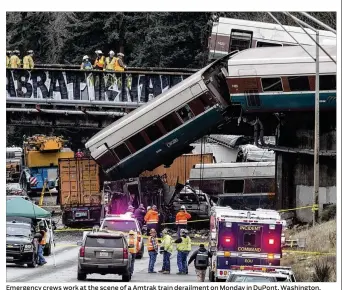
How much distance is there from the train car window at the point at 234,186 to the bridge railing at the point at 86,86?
4.89 meters

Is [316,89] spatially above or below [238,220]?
above

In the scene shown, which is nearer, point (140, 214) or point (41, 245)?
point (41, 245)

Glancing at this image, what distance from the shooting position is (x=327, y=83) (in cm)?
4425

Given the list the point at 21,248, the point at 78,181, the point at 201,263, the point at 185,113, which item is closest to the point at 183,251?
the point at 201,263

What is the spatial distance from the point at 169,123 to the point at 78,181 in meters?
7.01

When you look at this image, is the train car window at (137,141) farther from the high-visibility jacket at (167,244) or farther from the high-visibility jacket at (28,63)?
the high-visibility jacket at (167,244)

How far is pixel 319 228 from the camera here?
133ft

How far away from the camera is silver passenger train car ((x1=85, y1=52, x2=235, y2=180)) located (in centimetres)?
4616

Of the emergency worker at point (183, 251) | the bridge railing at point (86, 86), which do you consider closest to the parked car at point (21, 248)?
the emergency worker at point (183, 251)

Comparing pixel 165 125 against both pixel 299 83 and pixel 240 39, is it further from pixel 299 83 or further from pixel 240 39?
pixel 240 39

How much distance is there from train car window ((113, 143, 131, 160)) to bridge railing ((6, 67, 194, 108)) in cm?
434

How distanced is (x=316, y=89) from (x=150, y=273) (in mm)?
10750
